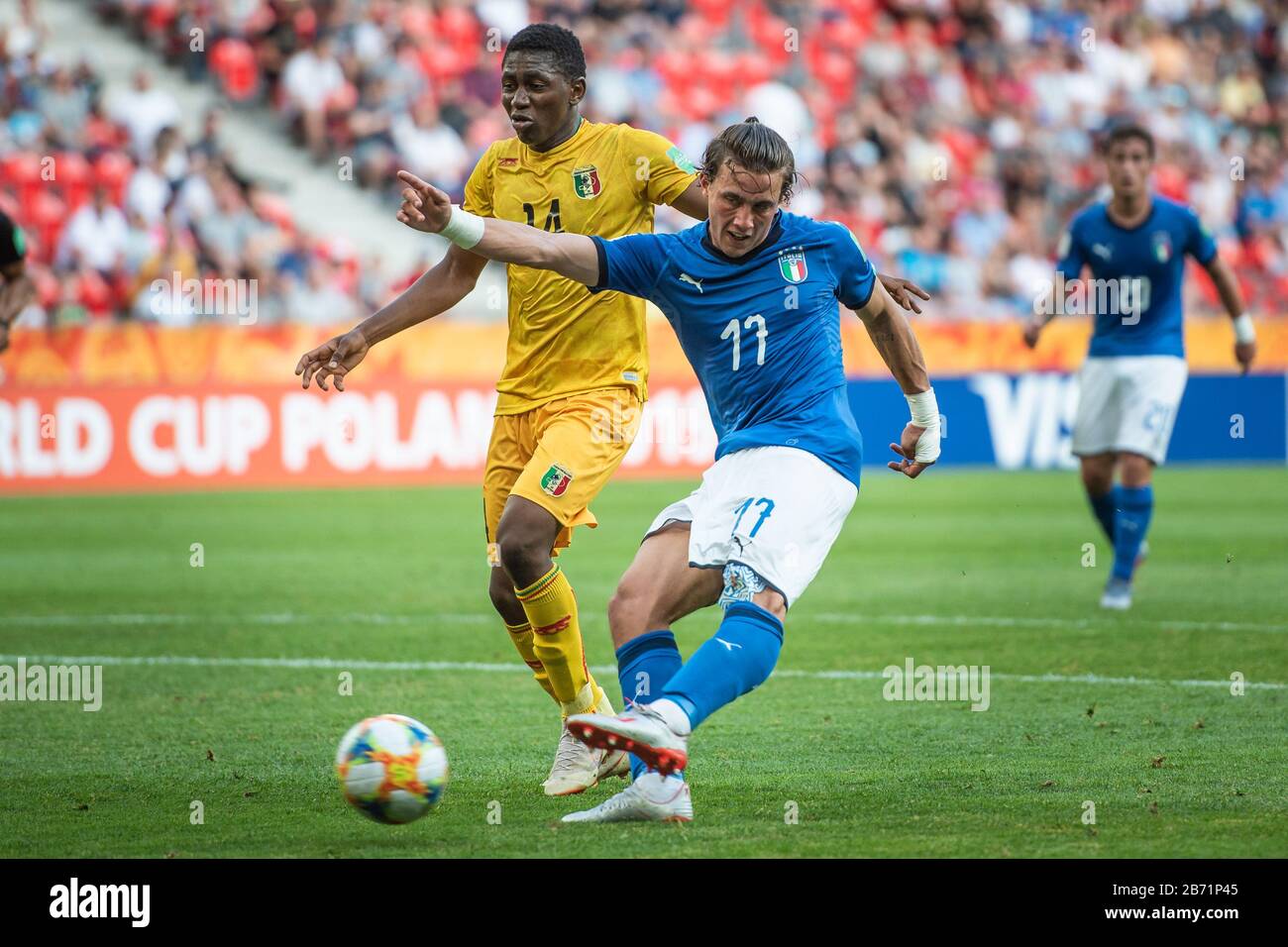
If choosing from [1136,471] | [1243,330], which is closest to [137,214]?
[1136,471]

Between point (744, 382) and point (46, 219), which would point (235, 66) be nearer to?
point (46, 219)

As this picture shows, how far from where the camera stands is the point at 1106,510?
439 inches

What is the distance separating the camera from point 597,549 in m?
13.8

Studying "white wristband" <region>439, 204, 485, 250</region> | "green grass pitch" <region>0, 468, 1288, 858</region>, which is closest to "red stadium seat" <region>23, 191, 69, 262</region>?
"green grass pitch" <region>0, 468, 1288, 858</region>

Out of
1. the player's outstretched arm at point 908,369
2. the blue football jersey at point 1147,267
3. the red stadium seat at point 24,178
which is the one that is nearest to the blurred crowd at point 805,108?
the red stadium seat at point 24,178

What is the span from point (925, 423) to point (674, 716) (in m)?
1.56

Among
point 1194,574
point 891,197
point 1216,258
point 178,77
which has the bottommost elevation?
point 1194,574

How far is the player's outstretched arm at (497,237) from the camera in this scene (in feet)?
16.7

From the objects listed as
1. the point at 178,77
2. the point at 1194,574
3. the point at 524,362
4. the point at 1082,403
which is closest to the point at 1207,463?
the point at 1194,574

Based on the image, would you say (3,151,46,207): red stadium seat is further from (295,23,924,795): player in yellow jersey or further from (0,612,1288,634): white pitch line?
(295,23,924,795): player in yellow jersey

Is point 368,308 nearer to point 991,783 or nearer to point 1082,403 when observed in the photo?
point 1082,403

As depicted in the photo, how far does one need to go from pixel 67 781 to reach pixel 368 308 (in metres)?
13.9

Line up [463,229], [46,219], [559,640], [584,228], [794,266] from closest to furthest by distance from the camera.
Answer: [463,229]
[794,266]
[559,640]
[584,228]
[46,219]

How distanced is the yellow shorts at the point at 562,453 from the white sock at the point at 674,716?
4.22ft
